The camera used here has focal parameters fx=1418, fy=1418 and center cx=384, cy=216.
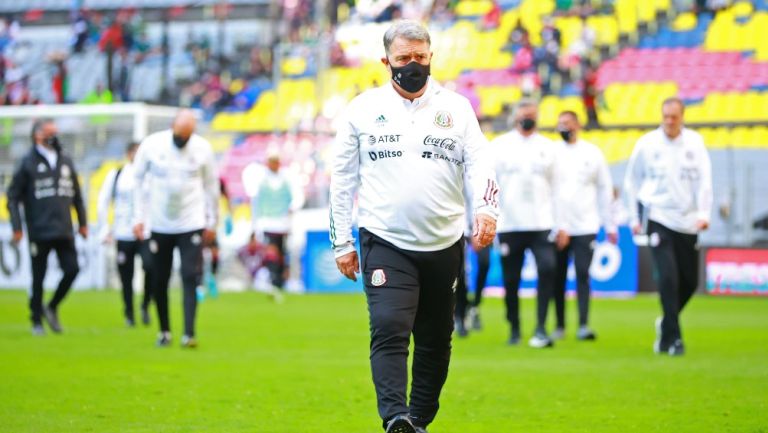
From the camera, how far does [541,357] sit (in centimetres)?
1234

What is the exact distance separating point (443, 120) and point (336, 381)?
3875mm

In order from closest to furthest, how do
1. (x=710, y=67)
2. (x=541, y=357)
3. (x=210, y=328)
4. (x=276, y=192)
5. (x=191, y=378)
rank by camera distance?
(x=191, y=378)
(x=541, y=357)
(x=210, y=328)
(x=276, y=192)
(x=710, y=67)

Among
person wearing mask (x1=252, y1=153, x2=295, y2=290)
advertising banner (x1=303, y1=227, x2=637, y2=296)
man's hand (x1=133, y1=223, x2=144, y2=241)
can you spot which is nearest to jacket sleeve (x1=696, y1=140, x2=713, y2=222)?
man's hand (x1=133, y1=223, x2=144, y2=241)

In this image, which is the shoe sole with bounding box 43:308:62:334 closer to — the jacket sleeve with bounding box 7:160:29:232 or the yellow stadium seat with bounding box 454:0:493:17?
the jacket sleeve with bounding box 7:160:29:232

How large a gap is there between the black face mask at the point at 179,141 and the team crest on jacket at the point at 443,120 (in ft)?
22.1

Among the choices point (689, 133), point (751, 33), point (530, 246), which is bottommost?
point (530, 246)

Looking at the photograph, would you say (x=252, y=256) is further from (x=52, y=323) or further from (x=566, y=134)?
(x=566, y=134)

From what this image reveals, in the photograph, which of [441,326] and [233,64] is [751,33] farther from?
[441,326]

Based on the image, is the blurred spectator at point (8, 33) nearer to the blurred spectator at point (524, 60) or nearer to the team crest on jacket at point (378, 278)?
the blurred spectator at point (524, 60)

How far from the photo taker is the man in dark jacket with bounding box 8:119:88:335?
49.7 ft

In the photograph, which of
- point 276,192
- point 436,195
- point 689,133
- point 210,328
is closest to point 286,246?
point 276,192

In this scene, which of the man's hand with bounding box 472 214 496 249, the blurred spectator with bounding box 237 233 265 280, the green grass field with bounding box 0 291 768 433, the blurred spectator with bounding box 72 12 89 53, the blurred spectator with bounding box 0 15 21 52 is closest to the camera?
the man's hand with bounding box 472 214 496 249

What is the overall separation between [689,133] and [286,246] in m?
12.6

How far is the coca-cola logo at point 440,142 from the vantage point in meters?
6.87
